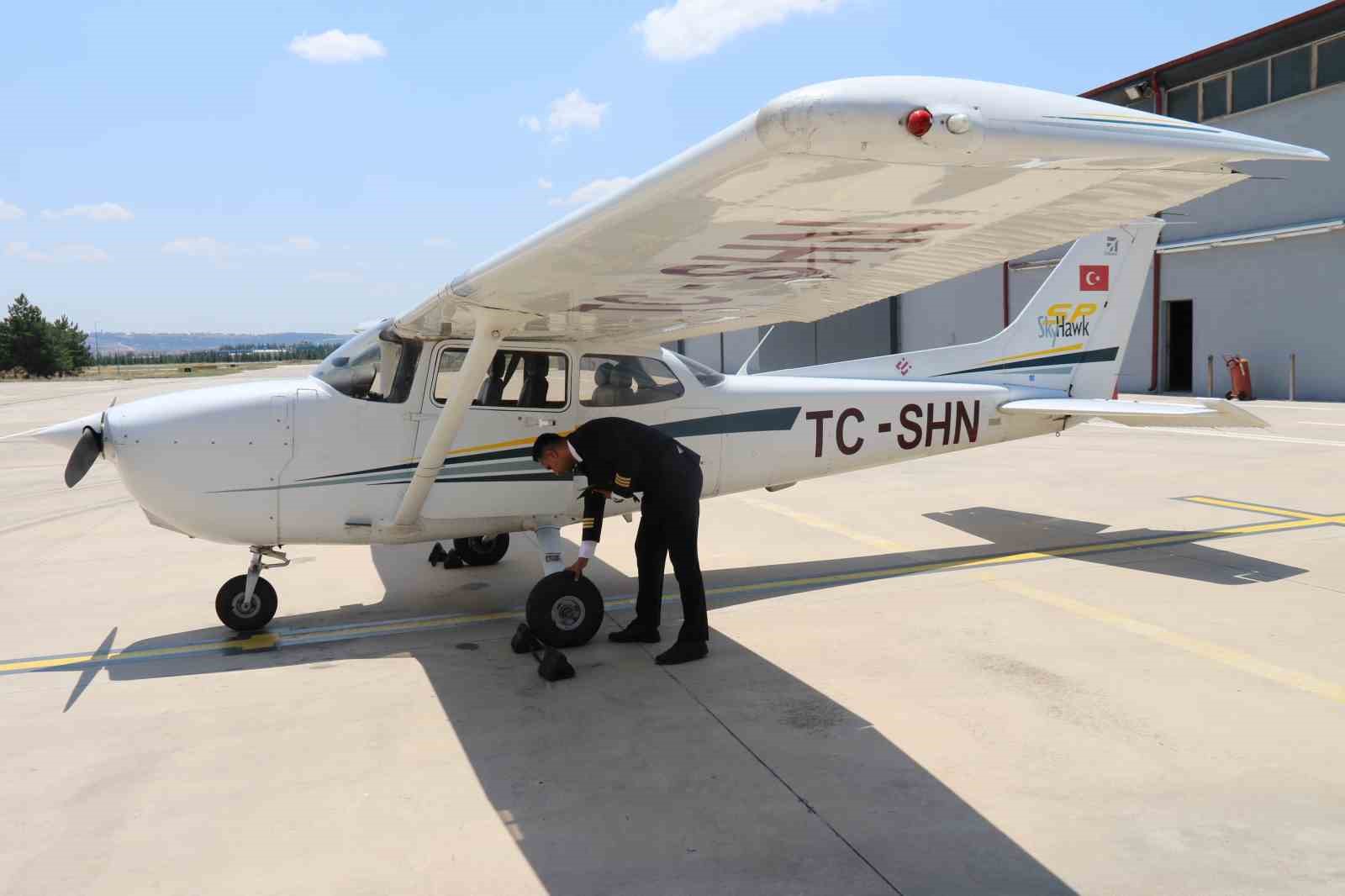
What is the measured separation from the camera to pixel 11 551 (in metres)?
8.53

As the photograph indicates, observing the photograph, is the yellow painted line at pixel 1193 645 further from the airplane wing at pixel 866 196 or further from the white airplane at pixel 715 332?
the airplane wing at pixel 866 196

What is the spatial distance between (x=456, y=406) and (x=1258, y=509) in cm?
791

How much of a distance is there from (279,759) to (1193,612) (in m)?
5.25

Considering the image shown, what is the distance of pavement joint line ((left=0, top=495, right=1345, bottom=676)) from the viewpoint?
5.39 meters

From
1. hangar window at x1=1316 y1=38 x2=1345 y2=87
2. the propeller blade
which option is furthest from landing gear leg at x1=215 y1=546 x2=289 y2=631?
hangar window at x1=1316 y1=38 x2=1345 y2=87

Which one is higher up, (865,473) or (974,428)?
(974,428)

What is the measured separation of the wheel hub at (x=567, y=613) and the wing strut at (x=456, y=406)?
115cm

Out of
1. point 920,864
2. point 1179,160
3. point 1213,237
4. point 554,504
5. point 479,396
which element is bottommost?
point 920,864

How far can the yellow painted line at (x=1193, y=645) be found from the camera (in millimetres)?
4492

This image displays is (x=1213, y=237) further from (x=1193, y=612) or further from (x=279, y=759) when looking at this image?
(x=279, y=759)

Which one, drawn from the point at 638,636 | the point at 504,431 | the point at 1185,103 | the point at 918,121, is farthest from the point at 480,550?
the point at 1185,103

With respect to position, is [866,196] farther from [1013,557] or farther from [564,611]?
[1013,557]

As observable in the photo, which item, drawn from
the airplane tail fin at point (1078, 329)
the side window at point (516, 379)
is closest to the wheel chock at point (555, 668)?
the side window at point (516, 379)

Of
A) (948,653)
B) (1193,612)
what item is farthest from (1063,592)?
(948,653)
